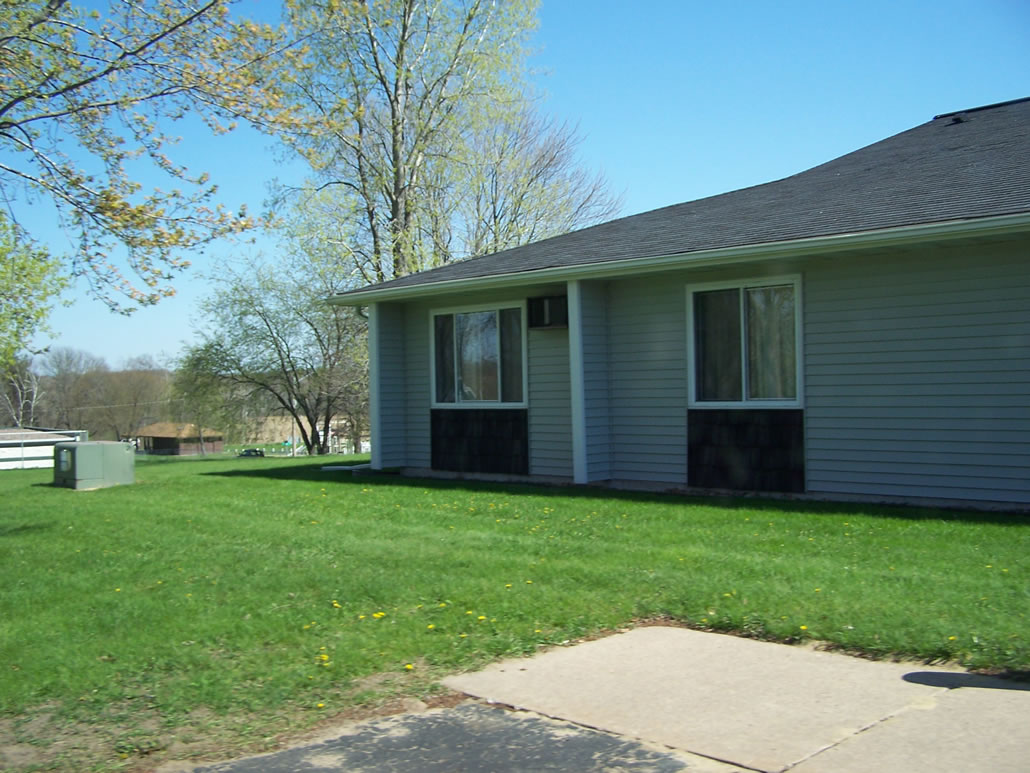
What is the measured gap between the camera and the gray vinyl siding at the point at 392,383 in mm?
15914

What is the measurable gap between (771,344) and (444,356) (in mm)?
5655

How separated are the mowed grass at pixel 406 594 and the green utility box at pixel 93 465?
3602 millimetres

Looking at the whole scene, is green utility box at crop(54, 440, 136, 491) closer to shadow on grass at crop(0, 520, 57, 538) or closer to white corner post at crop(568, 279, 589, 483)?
shadow on grass at crop(0, 520, 57, 538)

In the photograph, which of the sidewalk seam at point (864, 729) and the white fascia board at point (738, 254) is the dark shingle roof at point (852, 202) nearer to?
the white fascia board at point (738, 254)

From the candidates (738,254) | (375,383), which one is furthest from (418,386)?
(738,254)

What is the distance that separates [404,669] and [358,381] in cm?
3131

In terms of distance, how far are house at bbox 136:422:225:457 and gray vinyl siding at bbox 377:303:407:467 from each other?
112 feet

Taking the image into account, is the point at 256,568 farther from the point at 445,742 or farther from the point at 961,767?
the point at 961,767

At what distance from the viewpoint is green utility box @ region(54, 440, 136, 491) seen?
1449 centimetres

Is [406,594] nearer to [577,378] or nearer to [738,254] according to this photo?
[738,254]

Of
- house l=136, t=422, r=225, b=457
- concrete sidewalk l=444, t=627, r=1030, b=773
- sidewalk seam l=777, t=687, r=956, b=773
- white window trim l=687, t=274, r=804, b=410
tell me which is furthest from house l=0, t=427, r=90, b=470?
sidewalk seam l=777, t=687, r=956, b=773

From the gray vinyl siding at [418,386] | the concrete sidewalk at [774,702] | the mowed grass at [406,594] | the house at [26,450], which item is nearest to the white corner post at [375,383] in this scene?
the gray vinyl siding at [418,386]

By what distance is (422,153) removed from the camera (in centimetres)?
2808

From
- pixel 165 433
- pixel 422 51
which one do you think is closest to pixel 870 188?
pixel 422 51
